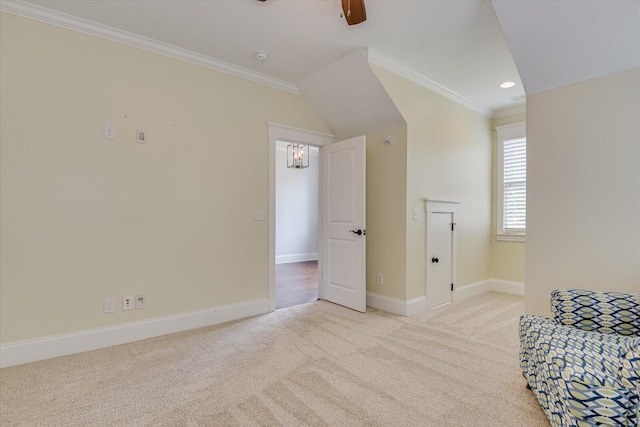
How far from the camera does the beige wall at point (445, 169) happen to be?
343 centimetres

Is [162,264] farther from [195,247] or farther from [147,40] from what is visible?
[147,40]

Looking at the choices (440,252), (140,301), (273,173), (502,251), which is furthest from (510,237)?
(140,301)

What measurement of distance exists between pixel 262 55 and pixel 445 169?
2497 mm

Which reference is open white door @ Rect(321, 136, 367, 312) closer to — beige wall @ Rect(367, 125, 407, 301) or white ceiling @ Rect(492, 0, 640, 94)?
beige wall @ Rect(367, 125, 407, 301)

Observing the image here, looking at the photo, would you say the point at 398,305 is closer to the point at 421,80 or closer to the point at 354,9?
the point at 421,80

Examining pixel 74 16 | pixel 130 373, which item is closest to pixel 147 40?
pixel 74 16

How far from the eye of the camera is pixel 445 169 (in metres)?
3.89

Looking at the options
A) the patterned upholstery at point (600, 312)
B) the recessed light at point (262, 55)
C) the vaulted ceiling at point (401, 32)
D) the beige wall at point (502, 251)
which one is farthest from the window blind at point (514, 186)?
the recessed light at point (262, 55)

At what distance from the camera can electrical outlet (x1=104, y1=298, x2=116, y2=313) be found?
258 cm

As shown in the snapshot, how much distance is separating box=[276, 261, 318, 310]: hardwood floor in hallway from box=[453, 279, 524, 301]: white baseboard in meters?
1.89

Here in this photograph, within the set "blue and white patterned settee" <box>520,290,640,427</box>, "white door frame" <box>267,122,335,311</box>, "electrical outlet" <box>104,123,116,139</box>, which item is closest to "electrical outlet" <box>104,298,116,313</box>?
"electrical outlet" <box>104,123,116,139</box>

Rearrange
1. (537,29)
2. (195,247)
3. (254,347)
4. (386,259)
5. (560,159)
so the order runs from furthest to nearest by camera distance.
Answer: (386,259) → (195,247) → (254,347) → (560,159) → (537,29)

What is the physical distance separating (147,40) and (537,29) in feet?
10.1

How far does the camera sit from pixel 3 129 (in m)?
2.23
